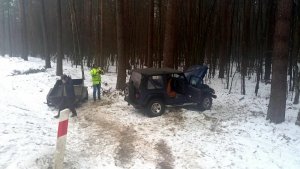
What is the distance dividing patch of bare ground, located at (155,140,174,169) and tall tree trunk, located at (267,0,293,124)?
4.41 meters

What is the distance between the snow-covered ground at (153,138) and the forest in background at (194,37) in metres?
1.70

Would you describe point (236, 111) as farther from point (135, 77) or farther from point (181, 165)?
point (181, 165)

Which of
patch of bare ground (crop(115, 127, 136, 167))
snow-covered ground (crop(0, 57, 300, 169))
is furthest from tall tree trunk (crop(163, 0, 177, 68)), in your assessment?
patch of bare ground (crop(115, 127, 136, 167))

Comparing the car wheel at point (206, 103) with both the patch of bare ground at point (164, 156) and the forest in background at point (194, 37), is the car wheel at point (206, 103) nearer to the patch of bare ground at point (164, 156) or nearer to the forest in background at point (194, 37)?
the forest in background at point (194, 37)

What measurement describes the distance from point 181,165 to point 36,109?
775 cm

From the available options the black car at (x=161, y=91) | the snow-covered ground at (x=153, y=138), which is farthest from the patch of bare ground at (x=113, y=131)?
the black car at (x=161, y=91)

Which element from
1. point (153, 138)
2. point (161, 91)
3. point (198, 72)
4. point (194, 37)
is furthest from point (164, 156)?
point (194, 37)

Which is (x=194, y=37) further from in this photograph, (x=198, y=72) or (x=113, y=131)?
(x=113, y=131)

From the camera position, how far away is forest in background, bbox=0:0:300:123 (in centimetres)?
1066

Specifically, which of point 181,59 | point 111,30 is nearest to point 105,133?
point 181,59

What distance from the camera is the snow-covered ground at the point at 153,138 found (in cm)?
757

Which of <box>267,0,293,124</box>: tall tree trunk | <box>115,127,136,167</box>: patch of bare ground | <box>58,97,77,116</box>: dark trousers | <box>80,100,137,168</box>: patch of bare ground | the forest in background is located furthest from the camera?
<box>58,97,77,116</box>: dark trousers

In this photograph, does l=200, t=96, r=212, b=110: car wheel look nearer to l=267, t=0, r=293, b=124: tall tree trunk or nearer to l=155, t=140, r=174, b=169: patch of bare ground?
l=267, t=0, r=293, b=124: tall tree trunk

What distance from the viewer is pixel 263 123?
10602mm
